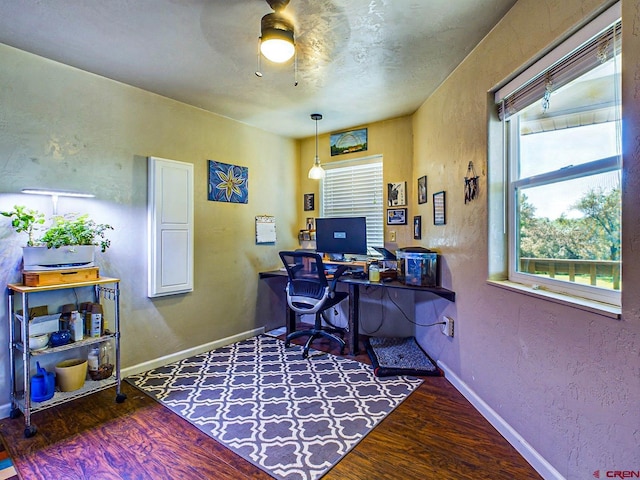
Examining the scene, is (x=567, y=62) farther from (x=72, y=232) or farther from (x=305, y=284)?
(x=72, y=232)

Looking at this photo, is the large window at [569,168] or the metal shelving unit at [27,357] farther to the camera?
the metal shelving unit at [27,357]

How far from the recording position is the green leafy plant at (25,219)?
2.01m

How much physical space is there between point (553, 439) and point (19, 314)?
3.14 metres

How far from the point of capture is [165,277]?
2.87 m

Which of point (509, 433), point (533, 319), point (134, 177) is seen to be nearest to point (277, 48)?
point (134, 177)

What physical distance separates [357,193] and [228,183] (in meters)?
1.50

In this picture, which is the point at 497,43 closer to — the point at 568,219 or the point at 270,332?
the point at 568,219

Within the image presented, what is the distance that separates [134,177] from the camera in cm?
273

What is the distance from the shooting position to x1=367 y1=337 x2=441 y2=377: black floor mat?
8.83 feet

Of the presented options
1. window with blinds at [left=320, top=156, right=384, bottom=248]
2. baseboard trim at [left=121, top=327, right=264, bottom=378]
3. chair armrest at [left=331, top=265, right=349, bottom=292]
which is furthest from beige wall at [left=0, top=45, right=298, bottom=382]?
chair armrest at [left=331, top=265, right=349, bottom=292]

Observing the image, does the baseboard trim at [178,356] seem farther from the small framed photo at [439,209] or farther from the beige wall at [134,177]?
the small framed photo at [439,209]

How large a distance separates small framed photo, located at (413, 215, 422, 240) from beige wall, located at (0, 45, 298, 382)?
5.36ft

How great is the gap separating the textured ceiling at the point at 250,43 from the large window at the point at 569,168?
56cm

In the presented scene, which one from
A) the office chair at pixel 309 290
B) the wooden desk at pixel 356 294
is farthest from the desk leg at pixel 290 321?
the office chair at pixel 309 290
